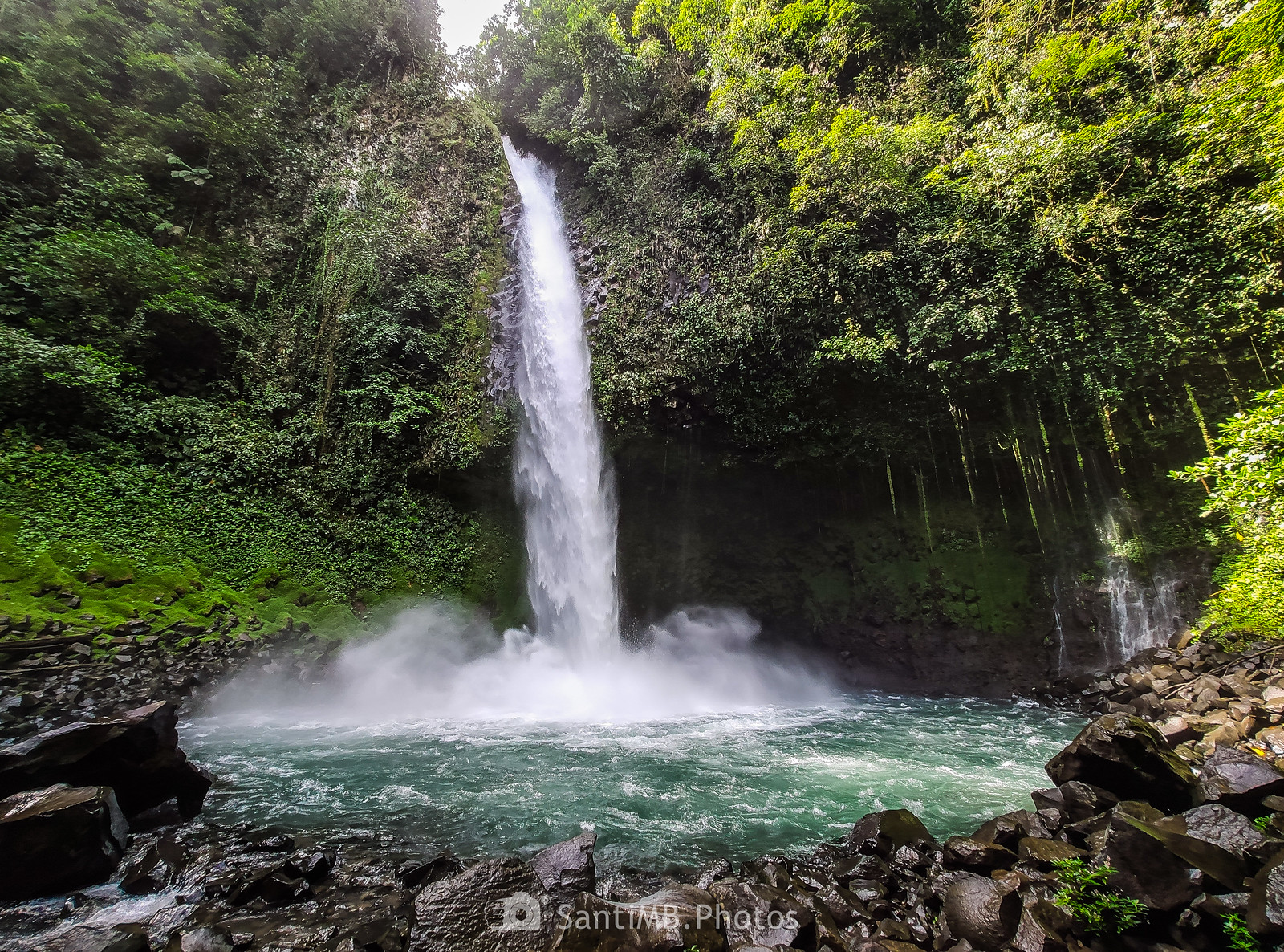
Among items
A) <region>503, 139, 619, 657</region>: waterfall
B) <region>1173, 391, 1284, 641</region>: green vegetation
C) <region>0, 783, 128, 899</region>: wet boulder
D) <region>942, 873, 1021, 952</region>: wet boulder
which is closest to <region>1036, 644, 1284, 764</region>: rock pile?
<region>1173, 391, 1284, 641</region>: green vegetation

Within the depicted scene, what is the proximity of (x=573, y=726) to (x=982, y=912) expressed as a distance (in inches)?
262

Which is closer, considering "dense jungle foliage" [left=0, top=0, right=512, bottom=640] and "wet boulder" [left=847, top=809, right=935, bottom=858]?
"wet boulder" [left=847, top=809, right=935, bottom=858]

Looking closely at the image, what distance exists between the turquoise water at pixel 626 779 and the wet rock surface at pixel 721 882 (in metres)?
0.52

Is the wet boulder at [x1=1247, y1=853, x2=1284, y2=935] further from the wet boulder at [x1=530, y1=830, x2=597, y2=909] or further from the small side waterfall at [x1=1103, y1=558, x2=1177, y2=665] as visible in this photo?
the small side waterfall at [x1=1103, y1=558, x2=1177, y2=665]

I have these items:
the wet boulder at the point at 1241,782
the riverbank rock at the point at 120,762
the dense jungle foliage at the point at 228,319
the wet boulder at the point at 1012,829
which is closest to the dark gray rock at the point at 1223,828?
the wet boulder at the point at 1241,782

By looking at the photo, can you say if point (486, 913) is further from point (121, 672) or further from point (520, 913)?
point (121, 672)

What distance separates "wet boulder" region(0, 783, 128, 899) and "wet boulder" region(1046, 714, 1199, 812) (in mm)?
7145

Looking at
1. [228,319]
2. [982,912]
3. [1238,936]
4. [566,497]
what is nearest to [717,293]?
[566,497]

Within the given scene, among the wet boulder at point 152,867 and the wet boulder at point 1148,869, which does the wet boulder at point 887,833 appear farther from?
the wet boulder at point 152,867

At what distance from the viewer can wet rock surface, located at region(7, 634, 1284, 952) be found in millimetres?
2605

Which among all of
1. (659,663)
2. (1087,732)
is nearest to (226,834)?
(1087,732)

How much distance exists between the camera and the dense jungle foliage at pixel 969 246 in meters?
8.80

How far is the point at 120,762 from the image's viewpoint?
418cm

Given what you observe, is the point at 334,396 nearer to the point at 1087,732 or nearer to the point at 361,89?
the point at 361,89
